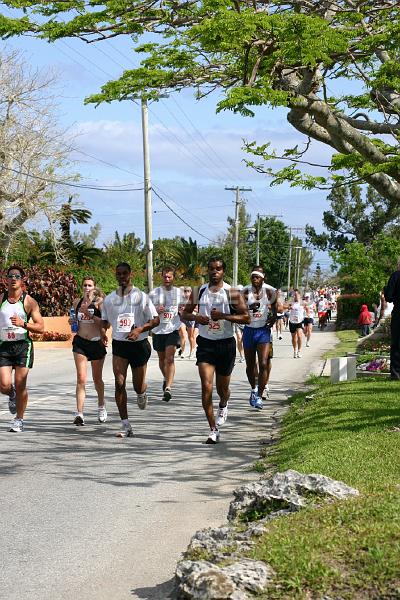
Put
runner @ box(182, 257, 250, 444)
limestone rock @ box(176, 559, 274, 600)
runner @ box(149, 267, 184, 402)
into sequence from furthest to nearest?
1. runner @ box(149, 267, 184, 402)
2. runner @ box(182, 257, 250, 444)
3. limestone rock @ box(176, 559, 274, 600)

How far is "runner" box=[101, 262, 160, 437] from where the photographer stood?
1189 cm

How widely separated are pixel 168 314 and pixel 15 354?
15.6 feet

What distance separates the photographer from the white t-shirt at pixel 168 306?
16.3 metres

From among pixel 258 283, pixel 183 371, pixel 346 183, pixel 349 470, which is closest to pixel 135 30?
pixel 346 183

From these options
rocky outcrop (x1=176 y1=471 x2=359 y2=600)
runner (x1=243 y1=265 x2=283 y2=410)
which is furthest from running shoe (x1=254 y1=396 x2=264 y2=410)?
rocky outcrop (x1=176 y1=471 x2=359 y2=600)

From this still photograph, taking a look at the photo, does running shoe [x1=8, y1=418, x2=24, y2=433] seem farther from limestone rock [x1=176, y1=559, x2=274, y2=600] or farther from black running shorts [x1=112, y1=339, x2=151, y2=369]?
→ limestone rock [x1=176, y1=559, x2=274, y2=600]

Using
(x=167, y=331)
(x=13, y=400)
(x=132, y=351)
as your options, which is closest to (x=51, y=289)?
(x=167, y=331)

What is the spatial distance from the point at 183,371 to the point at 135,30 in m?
12.0

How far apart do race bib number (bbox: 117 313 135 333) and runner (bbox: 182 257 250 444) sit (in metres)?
0.80

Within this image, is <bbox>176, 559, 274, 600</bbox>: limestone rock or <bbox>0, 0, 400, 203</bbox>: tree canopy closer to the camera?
<bbox>176, 559, 274, 600</bbox>: limestone rock

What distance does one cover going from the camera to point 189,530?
23.9 ft

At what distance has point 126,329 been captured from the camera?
12.0 m

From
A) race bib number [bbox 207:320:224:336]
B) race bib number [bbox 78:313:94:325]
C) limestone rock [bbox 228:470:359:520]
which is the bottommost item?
limestone rock [bbox 228:470:359:520]

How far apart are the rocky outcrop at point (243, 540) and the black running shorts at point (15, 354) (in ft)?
19.4
